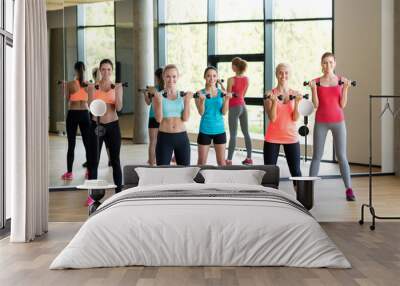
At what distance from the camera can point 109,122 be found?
25.7 ft

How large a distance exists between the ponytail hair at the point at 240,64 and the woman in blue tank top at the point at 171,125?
238 centimetres

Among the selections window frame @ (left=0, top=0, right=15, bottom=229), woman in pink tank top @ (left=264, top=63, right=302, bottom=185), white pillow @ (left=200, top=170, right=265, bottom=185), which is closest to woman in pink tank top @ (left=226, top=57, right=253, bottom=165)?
woman in pink tank top @ (left=264, top=63, right=302, bottom=185)

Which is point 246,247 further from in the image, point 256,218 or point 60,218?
point 60,218

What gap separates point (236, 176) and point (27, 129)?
179 cm

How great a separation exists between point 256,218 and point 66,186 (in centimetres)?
446

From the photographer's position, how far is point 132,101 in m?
8.92

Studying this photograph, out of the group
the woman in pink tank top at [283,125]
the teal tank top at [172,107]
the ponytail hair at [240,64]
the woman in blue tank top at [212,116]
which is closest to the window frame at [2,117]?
the teal tank top at [172,107]

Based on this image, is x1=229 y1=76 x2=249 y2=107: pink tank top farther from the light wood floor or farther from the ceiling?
the light wood floor

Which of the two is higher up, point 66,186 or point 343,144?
point 343,144

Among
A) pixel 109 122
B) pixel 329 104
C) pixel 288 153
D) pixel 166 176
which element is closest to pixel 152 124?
pixel 109 122

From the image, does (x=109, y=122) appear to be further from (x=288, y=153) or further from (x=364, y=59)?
(x=364, y=59)

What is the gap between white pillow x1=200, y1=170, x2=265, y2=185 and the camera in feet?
21.0

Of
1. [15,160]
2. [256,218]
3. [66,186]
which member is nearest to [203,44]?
[66,186]

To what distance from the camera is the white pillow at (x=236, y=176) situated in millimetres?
6391
